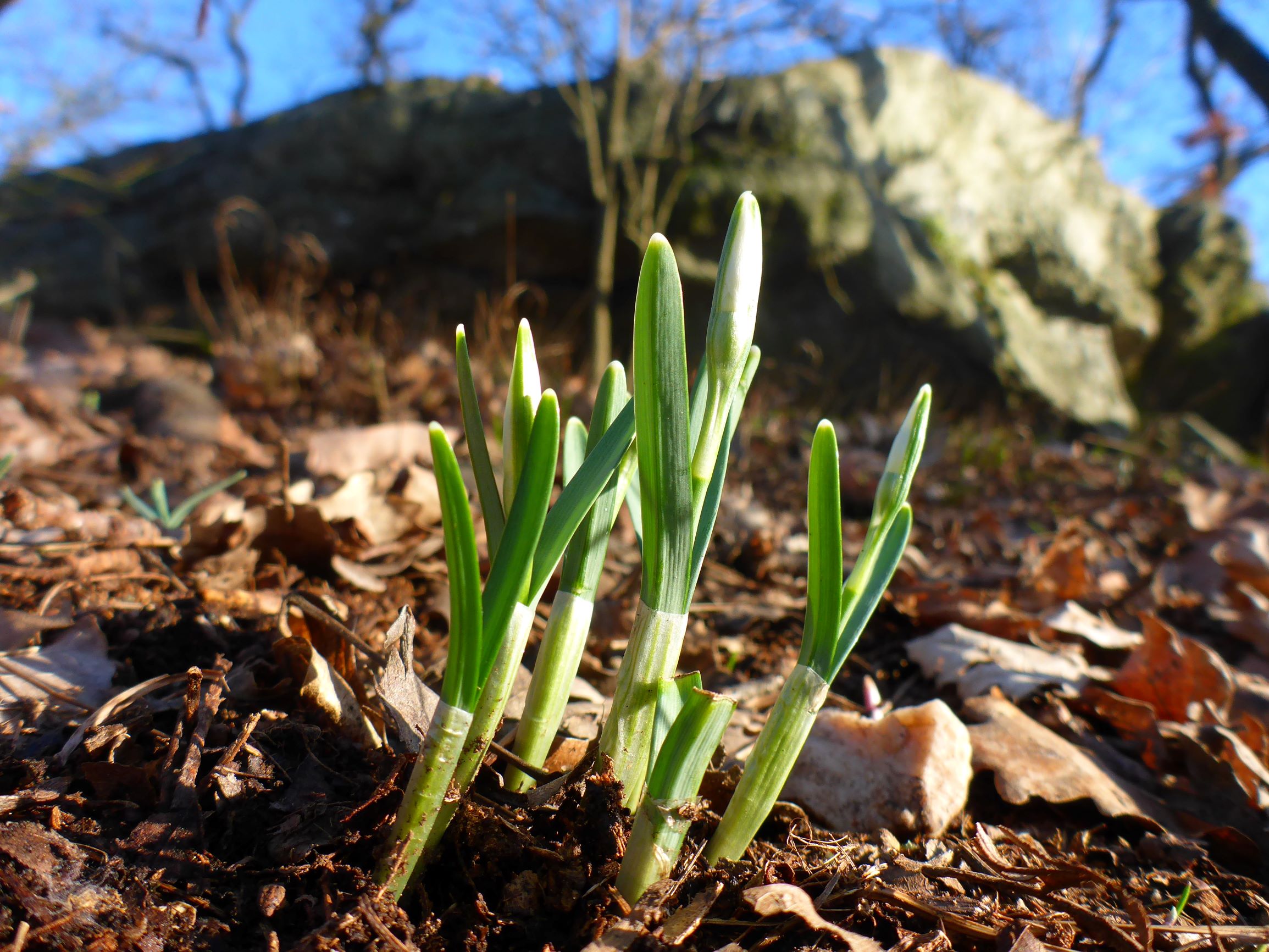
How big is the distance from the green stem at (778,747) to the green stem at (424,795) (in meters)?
0.33

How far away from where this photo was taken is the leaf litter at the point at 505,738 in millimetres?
812

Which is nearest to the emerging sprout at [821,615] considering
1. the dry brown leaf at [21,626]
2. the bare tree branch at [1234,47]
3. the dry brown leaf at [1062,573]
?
the dry brown leaf at [21,626]

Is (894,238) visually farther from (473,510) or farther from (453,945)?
(453,945)

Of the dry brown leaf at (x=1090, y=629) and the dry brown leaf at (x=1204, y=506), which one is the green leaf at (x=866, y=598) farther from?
the dry brown leaf at (x=1204, y=506)

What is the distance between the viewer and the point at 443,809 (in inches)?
31.3

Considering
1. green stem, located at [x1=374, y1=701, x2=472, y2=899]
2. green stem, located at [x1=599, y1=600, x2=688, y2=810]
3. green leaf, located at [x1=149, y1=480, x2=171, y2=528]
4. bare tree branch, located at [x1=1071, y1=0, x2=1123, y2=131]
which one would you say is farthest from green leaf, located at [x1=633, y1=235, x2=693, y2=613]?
bare tree branch, located at [x1=1071, y1=0, x2=1123, y2=131]

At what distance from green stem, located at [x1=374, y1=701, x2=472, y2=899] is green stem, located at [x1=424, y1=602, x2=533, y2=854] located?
0.05 metres

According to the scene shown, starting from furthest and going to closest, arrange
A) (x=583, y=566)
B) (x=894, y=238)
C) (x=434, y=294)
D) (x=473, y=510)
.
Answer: (x=434, y=294) → (x=894, y=238) → (x=473, y=510) → (x=583, y=566)

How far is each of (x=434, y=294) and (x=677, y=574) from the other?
A: 6.49m

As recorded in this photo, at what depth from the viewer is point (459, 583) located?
28.7 inches

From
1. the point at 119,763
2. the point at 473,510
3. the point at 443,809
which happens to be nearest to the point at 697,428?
the point at 443,809

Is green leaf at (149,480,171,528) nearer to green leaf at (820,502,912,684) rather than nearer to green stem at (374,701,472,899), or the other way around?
green stem at (374,701,472,899)

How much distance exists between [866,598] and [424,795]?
547 millimetres

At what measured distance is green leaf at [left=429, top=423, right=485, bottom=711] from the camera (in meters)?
0.72
